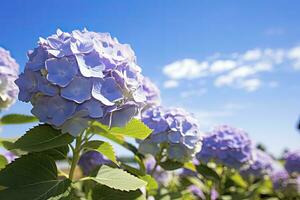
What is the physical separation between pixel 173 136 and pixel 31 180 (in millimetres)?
831

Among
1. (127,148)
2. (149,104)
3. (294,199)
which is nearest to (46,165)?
(127,148)

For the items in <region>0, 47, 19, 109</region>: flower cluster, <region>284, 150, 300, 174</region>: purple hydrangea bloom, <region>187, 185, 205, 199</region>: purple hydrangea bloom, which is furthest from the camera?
<region>284, 150, 300, 174</region>: purple hydrangea bloom

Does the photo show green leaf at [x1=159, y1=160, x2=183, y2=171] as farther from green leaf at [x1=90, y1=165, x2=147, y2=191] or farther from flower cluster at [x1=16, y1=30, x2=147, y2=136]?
flower cluster at [x1=16, y1=30, x2=147, y2=136]

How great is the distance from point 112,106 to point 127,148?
823 millimetres

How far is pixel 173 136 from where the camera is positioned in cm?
217

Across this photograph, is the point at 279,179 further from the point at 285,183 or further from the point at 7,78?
the point at 7,78

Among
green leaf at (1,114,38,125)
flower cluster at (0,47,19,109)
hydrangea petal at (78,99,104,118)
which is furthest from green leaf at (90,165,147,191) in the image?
flower cluster at (0,47,19,109)

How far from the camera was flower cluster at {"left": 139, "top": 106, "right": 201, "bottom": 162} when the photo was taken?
2.18 meters

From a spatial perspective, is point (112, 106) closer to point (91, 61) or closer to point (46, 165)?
point (91, 61)

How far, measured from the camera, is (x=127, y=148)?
2.25 meters

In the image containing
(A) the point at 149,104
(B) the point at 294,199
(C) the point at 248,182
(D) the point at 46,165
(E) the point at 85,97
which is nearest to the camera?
(E) the point at 85,97

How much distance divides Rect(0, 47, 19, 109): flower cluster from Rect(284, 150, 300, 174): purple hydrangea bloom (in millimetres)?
2981

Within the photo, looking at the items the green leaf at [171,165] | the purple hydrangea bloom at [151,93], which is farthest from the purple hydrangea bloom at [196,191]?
the green leaf at [171,165]

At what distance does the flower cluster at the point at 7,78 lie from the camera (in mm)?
2369
